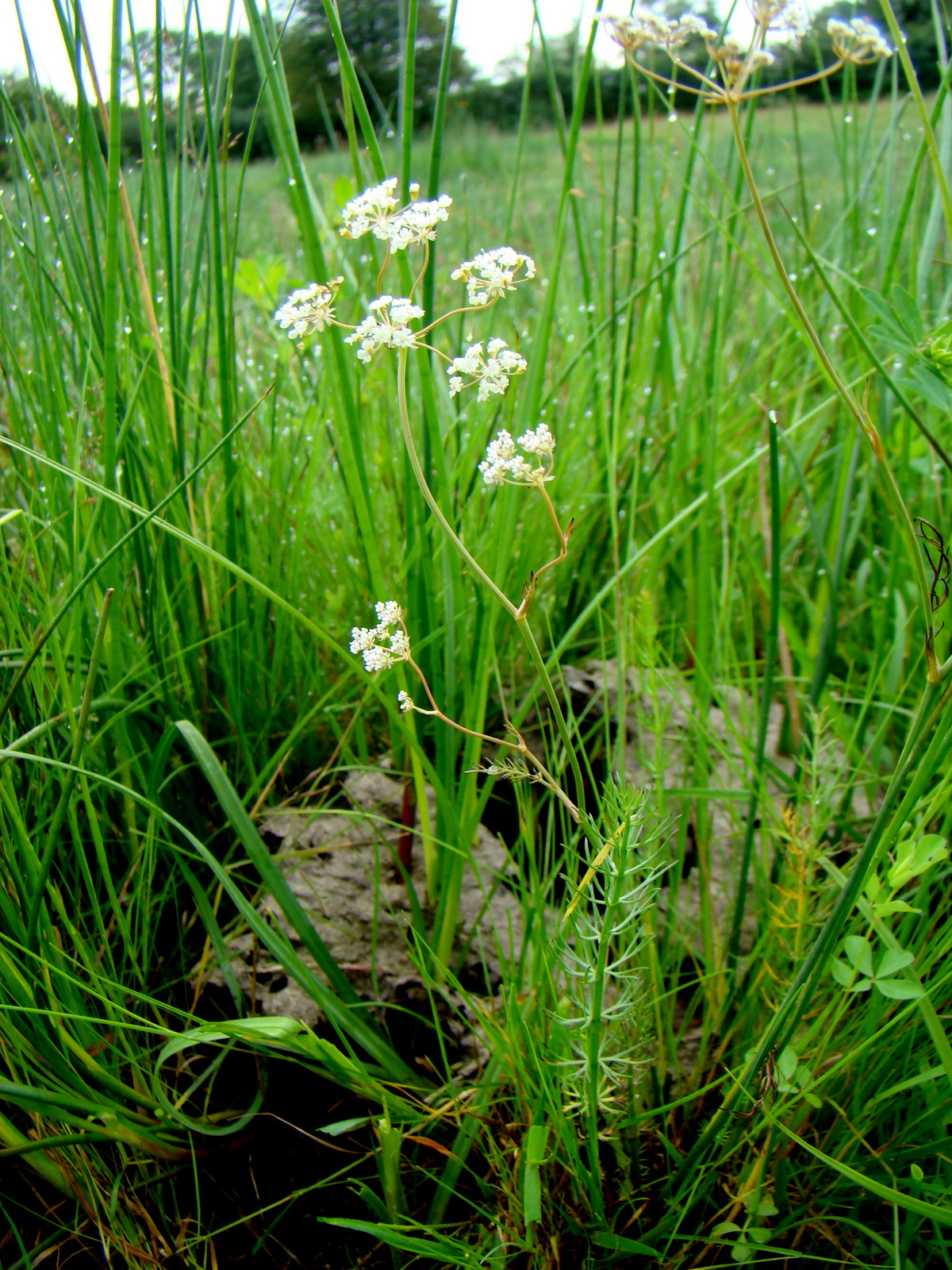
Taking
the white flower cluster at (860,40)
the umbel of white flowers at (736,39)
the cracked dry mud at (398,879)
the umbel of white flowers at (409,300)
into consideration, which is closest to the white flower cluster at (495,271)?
the umbel of white flowers at (409,300)

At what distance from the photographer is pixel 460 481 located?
1.02 m

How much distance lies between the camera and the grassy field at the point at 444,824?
0.60 meters

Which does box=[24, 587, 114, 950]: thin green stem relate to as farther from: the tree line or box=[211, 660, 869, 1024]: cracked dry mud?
the tree line

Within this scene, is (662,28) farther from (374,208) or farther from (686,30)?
(374,208)

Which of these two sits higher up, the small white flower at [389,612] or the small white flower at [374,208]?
the small white flower at [374,208]

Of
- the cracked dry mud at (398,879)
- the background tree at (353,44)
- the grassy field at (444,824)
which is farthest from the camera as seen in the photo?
the background tree at (353,44)

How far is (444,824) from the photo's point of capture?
2.66 feet

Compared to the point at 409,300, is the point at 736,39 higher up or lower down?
higher up

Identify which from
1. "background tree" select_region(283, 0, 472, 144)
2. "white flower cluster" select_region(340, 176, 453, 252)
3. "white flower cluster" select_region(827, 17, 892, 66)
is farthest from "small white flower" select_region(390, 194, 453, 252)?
"background tree" select_region(283, 0, 472, 144)

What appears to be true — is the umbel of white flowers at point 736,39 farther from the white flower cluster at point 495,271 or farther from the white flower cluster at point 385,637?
the white flower cluster at point 385,637

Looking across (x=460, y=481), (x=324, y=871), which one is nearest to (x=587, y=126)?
(x=460, y=481)

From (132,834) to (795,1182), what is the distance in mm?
634

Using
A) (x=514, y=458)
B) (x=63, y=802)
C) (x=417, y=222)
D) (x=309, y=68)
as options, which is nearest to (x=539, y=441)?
(x=514, y=458)

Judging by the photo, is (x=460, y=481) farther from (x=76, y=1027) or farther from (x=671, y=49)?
(x=76, y=1027)
